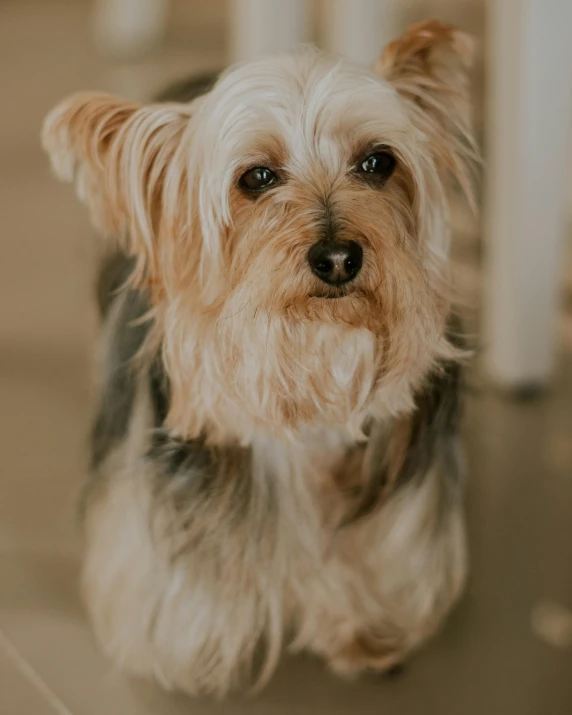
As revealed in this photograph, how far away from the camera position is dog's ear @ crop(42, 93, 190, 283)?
42.8 inches

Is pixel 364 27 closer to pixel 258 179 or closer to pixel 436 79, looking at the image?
pixel 436 79

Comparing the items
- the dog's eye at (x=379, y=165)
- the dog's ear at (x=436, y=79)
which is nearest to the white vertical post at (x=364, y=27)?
the dog's ear at (x=436, y=79)

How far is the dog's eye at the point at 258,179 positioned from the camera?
1.08 m

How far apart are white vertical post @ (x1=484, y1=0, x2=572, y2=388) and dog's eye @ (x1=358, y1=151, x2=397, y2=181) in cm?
58

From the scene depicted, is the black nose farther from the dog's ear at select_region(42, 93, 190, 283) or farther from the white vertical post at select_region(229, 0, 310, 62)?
the white vertical post at select_region(229, 0, 310, 62)

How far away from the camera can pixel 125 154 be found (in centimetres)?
109

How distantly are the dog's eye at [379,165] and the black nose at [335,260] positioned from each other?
15 centimetres

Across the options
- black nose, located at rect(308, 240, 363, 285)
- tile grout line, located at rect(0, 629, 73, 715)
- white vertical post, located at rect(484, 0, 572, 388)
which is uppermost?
black nose, located at rect(308, 240, 363, 285)

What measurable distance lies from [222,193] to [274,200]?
58mm

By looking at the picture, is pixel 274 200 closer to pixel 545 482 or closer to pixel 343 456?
pixel 343 456

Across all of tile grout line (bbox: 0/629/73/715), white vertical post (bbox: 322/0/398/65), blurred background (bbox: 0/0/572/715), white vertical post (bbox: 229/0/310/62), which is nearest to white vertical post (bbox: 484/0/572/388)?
blurred background (bbox: 0/0/572/715)

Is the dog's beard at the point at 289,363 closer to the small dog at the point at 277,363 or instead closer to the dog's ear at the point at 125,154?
the small dog at the point at 277,363

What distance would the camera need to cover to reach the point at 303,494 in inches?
48.6

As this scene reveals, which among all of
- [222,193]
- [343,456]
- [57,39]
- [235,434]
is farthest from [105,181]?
[57,39]
